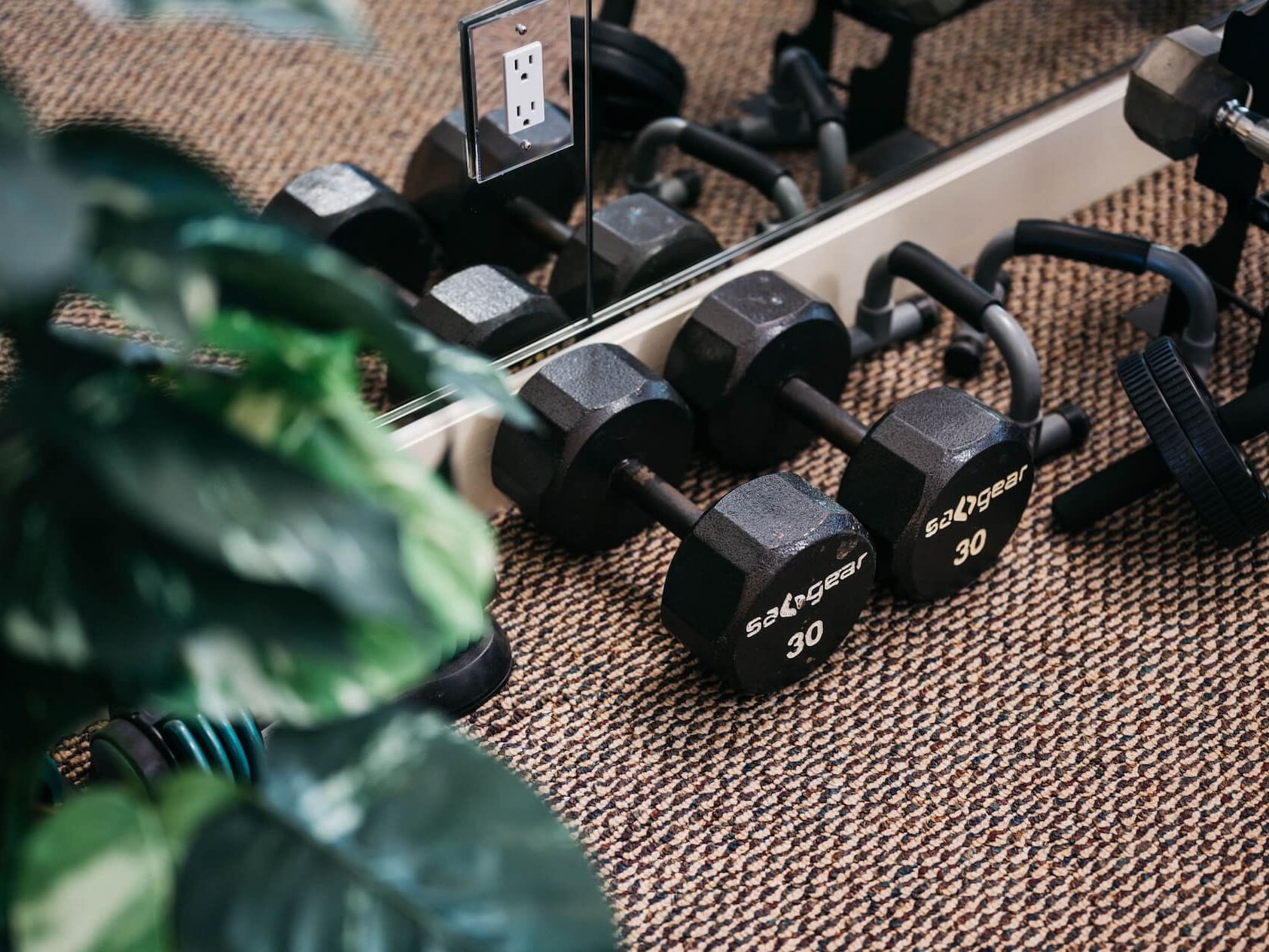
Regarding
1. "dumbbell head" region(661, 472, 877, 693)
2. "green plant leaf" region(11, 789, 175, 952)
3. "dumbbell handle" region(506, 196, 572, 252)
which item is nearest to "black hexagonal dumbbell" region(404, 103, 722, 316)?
"dumbbell handle" region(506, 196, 572, 252)

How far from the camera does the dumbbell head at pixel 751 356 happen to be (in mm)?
1361

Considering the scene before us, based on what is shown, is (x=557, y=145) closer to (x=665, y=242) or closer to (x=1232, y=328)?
(x=665, y=242)

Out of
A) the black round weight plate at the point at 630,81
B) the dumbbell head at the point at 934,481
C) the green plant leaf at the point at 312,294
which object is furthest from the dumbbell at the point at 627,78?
the green plant leaf at the point at 312,294

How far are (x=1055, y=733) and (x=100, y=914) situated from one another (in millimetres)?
886

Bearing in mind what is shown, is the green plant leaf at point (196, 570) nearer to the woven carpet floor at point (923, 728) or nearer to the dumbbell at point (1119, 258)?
the woven carpet floor at point (923, 728)

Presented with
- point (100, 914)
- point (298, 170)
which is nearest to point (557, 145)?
point (298, 170)

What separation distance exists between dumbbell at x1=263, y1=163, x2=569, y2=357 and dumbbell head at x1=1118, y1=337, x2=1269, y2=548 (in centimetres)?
55

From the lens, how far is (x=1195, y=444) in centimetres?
129

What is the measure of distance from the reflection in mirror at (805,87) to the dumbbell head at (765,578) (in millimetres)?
358

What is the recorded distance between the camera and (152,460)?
526 millimetres

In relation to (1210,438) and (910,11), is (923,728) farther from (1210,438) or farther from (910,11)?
(910,11)

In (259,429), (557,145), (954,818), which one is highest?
(259,429)

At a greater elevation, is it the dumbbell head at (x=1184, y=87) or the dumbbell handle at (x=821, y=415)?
the dumbbell head at (x=1184, y=87)

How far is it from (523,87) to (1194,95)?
2.09 ft
